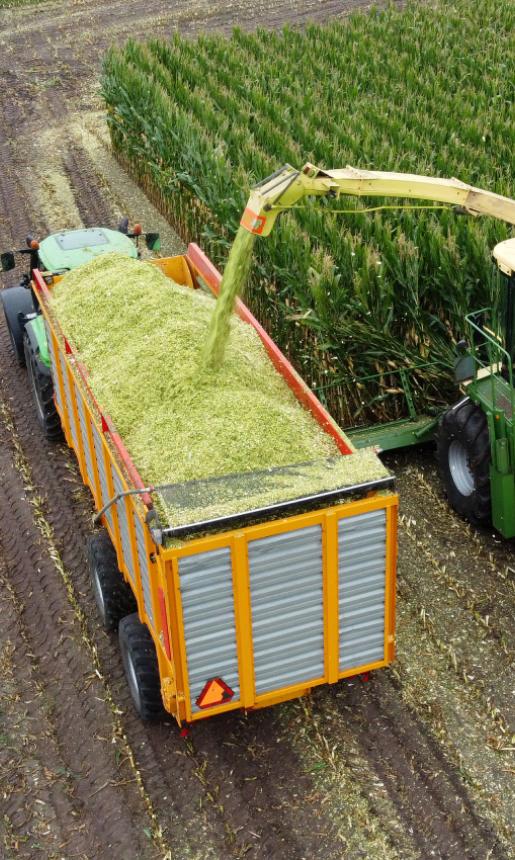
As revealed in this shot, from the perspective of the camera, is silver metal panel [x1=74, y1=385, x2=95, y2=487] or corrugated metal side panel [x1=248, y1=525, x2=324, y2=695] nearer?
corrugated metal side panel [x1=248, y1=525, x2=324, y2=695]

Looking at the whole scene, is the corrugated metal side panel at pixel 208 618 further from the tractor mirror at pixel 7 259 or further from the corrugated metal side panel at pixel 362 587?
the tractor mirror at pixel 7 259

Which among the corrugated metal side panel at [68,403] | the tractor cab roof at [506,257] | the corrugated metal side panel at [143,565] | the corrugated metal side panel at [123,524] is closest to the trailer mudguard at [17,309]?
the corrugated metal side panel at [68,403]

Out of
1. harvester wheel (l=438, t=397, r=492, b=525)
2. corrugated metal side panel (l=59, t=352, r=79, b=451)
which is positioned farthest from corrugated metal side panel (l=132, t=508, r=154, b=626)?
harvester wheel (l=438, t=397, r=492, b=525)

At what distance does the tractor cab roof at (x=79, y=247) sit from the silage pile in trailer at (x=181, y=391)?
112 cm

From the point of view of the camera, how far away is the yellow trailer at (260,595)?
580 centimetres

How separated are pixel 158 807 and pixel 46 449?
4.78 meters

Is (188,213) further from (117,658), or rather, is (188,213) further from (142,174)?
(117,658)

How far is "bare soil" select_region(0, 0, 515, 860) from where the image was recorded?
627 centimetres

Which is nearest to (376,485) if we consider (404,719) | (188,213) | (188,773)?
(404,719)

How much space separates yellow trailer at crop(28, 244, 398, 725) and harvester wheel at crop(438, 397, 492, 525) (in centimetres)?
204

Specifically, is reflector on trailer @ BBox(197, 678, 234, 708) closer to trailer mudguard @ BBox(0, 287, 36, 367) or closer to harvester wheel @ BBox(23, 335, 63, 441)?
harvester wheel @ BBox(23, 335, 63, 441)

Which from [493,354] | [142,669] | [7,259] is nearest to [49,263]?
[7,259]

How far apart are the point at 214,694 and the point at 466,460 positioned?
367 cm

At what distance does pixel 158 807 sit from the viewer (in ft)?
21.3
